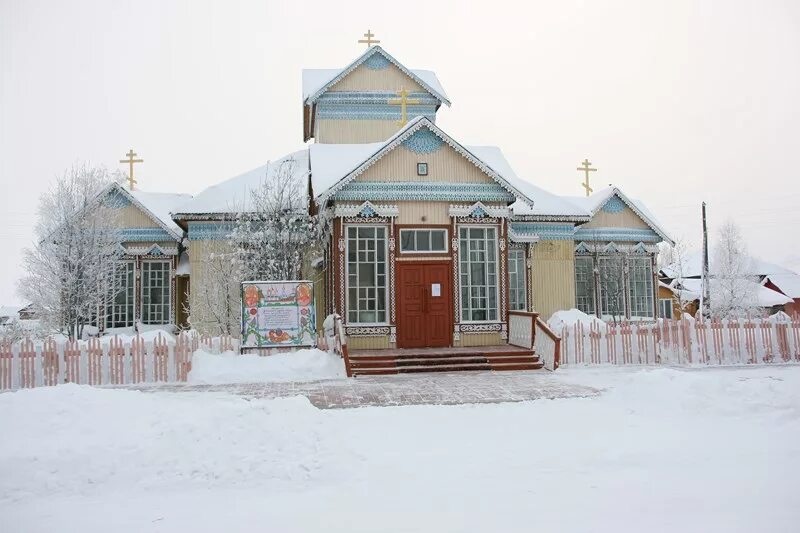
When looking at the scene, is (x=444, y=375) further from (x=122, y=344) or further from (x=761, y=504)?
(x=761, y=504)

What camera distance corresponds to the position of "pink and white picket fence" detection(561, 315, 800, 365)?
1652cm

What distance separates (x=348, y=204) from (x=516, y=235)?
7.59 meters

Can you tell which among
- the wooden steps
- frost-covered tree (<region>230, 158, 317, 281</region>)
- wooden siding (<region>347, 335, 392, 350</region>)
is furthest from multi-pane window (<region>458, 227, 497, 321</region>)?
frost-covered tree (<region>230, 158, 317, 281</region>)

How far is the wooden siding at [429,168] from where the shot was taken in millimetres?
17391

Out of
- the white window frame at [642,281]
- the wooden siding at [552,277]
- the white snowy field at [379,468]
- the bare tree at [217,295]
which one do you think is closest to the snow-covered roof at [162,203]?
the bare tree at [217,295]

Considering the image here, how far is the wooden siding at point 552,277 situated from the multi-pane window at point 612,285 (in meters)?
1.96

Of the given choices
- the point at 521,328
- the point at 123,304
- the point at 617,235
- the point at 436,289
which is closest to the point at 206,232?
the point at 123,304

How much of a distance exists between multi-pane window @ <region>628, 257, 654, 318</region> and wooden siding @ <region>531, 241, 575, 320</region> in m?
3.05

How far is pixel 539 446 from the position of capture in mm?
8469

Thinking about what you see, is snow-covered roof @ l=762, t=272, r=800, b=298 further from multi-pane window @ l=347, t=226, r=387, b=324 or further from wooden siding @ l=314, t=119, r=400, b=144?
multi-pane window @ l=347, t=226, r=387, b=324

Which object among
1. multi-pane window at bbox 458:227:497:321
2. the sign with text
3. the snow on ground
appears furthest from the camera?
multi-pane window at bbox 458:227:497:321

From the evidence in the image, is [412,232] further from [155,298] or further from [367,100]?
[155,298]

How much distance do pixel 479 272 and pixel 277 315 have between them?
18.0ft

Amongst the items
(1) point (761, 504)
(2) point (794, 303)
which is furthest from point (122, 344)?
(2) point (794, 303)
